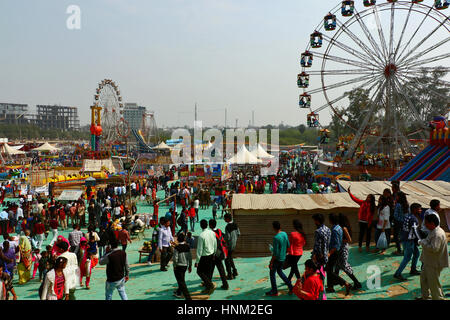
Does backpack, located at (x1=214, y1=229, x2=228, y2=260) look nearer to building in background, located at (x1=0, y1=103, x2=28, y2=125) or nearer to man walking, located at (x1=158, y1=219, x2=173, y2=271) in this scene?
man walking, located at (x1=158, y1=219, x2=173, y2=271)

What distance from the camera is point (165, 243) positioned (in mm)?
7738

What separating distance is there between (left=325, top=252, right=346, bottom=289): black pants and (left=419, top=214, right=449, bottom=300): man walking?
3.69 ft

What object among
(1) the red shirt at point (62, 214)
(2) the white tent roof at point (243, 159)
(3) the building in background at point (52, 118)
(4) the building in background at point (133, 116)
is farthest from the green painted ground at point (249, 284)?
(3) the building in background at point (52, 118)

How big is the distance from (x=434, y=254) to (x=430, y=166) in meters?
11.5

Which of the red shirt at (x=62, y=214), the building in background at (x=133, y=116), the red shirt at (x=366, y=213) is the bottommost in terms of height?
the red shirt at (x=62, y=214)

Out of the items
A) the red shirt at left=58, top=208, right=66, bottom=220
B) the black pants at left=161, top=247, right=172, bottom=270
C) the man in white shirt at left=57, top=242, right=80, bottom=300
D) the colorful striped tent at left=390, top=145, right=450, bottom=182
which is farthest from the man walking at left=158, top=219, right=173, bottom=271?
the colorful striped tent at left=390, top=145, right=450, bottom=182

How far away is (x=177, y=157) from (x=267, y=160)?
1161 centimetres

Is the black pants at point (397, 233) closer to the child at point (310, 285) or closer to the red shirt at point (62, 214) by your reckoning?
the child at point (310, 285)

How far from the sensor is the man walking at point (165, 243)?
25.1 ft

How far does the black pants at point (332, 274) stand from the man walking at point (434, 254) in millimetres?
1124

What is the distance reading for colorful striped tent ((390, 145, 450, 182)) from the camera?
44.4 feet
